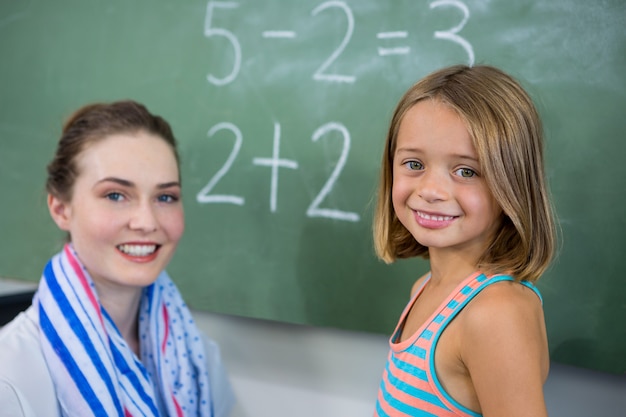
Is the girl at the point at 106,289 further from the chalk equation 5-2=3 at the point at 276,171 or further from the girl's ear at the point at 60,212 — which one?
the chalk equation 5-2=3 at the point at 276,171

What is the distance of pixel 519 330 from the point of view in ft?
2.14

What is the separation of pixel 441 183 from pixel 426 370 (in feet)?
0.76

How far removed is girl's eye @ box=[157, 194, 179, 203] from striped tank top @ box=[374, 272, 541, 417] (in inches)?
20.5

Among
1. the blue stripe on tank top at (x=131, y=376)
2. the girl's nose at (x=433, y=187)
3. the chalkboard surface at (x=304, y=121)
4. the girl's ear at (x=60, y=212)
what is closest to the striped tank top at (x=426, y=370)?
the girl's nose at (x=433, y=187)

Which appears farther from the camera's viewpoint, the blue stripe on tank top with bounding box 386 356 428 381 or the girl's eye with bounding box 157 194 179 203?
the girl's eye with bounding box 157 194 179 203

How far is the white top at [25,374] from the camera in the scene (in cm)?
90

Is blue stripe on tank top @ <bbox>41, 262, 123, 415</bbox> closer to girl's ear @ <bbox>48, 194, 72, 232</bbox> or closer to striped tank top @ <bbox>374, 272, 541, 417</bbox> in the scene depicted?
girl's ear @ <bbox>48, 194, 72, 232</bbox>

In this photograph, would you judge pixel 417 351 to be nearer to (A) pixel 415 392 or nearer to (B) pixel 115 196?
(A) pixel 415 392

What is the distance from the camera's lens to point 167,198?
1.12m

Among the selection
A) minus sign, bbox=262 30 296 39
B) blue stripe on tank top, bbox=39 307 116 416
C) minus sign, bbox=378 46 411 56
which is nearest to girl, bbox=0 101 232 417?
blue stripe on tank top, bbox=39 307 116 416

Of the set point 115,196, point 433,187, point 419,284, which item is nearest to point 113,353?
point 115,196

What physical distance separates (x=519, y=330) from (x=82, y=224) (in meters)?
0.75

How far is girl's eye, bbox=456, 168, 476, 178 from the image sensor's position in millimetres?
737

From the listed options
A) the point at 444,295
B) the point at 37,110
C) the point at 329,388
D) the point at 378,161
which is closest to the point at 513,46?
the point at 378,161
